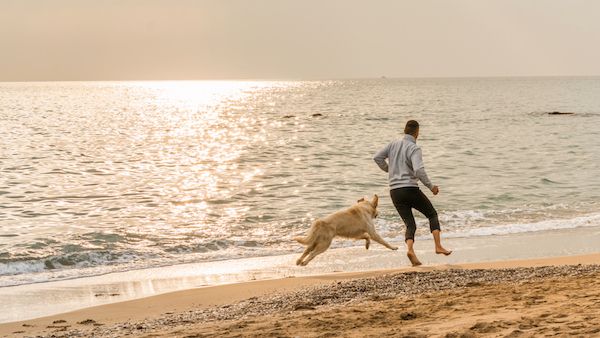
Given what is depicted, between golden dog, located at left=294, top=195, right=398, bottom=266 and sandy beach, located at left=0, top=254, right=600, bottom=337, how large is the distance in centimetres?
52

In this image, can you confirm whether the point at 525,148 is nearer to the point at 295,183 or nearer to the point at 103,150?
the point at 295,183

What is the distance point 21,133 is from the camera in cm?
4869

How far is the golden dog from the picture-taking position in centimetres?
1044

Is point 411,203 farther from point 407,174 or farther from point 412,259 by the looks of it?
point 412,259

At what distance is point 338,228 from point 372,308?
3371 mm

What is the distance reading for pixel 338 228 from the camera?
10547mm

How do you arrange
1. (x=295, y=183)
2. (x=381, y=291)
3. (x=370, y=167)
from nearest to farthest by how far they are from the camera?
(x=381, y=291) → (x=295, y=183) → (x=370, y=167)

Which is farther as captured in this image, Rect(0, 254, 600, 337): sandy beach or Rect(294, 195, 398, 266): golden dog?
Rect(294, 195, 398, 266): golden dog

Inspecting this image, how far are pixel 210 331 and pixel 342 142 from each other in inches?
1276

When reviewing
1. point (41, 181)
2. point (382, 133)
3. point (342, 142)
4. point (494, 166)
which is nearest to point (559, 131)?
point (382, 133)

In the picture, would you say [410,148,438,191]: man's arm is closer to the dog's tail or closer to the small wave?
the dog's tail

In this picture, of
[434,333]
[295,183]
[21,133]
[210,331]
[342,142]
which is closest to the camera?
[434,333]

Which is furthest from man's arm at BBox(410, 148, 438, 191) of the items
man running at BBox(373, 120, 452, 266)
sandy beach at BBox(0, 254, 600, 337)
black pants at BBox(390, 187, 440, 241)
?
sandy beach at BBox(0, 254, 600, 337)

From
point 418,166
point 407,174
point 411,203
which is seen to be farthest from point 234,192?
point 418,166
